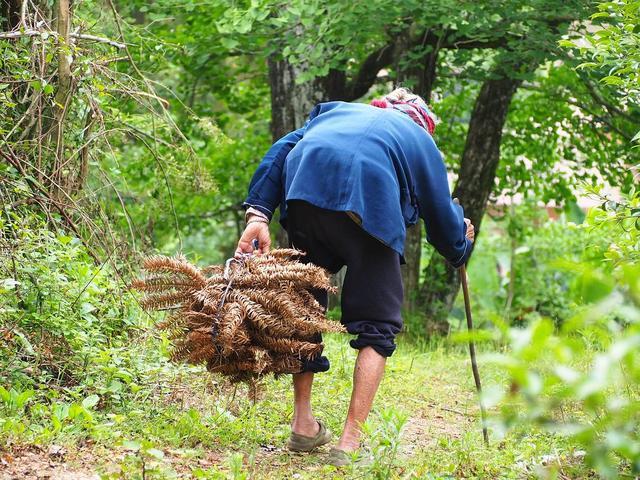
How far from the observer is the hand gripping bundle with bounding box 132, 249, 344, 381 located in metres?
3.76

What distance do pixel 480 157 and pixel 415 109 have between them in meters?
6.22

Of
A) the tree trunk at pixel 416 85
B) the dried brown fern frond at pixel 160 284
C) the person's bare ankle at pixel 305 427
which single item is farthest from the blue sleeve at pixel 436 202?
the tree trunk at pixel 416 85

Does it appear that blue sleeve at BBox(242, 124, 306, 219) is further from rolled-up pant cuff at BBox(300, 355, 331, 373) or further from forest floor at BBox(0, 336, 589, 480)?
forest floor at BBox(0, 336, 589, 480)

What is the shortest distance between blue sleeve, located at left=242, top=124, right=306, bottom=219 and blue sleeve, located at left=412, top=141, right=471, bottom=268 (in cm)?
68

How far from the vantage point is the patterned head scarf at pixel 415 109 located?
4.52 m

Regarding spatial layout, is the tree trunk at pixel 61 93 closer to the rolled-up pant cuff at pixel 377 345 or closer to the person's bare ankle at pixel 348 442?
the rolled-up pant cuff at pixel 377 345

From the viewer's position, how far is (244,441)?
445 cm

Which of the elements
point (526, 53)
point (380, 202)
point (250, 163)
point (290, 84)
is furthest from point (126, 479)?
point (250, 163)

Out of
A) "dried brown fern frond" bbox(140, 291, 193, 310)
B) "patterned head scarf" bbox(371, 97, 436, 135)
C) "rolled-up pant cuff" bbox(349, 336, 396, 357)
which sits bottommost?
"rolled-up pant cuff" bbox(349, 336, 396, 357)

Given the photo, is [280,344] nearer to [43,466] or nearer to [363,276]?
[363,276]

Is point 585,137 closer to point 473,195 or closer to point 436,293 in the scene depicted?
point 473,195

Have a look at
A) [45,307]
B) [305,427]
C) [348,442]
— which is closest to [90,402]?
[45,307]

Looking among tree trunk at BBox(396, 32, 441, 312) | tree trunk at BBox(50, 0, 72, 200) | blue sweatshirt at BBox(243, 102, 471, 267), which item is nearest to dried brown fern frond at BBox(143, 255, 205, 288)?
blue sweatshirt at BBox(243, 102, 471, 267)

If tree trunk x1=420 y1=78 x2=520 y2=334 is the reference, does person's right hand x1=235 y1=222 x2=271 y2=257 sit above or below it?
above
